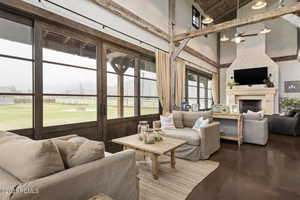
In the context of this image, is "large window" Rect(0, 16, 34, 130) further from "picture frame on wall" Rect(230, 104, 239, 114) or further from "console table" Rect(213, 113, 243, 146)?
"picture frame on wall" Rect(230, 104, 239, 114)

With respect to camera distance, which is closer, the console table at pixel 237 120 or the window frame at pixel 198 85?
the console table at pixel 237 120

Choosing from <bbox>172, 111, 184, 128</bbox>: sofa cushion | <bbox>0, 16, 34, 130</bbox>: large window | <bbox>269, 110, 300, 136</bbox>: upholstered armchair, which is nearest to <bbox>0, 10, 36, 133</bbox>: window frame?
<bbox>0, 16, 34, 130</bbox>: large window

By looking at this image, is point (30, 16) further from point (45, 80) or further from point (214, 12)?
point (214, 12)

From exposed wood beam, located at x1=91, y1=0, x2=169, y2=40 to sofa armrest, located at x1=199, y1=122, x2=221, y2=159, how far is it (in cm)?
292

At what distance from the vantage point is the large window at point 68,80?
8.42ft

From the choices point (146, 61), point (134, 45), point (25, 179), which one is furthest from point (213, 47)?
point (25, 179)

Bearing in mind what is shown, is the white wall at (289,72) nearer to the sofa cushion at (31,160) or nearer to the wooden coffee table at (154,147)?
the wooden coffee table at (154,147)

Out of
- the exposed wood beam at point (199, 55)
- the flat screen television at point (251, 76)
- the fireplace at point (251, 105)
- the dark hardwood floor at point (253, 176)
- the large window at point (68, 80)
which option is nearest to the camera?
the dark hardwood floor at point (253, 176)

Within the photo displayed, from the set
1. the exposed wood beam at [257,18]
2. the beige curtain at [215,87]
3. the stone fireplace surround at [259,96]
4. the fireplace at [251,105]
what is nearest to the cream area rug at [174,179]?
the exposed wood beam at [257,18]

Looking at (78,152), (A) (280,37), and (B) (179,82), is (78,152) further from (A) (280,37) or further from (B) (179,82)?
(A) (280,37)

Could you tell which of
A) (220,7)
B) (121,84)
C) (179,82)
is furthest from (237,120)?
(220,7)

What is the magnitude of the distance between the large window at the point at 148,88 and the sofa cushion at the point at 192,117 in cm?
110

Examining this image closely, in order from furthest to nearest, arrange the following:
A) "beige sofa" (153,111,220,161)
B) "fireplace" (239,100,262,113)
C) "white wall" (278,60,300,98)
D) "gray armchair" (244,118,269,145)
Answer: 1. "fireplace" (239,100,262,113)
2. "white wall" (278,60,300,98)
3. "gray armchair" (244,118,269,145)
4. "beige sofa" (153,111,220,161)

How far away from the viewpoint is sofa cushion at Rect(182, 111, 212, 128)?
12.4 feet
